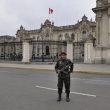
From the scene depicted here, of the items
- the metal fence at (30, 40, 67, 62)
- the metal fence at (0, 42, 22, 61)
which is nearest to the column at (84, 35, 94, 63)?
the metal fence at (30, 40, 67, 62)

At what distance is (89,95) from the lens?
19.8ft

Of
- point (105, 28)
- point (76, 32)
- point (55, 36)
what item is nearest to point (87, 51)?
point (105, 28)

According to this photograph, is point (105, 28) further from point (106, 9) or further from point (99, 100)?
point (99, 100)

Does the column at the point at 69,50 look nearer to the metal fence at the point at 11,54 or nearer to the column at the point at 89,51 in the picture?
the column at the point at 89,51

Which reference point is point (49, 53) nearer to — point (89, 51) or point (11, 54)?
point (11, 54)

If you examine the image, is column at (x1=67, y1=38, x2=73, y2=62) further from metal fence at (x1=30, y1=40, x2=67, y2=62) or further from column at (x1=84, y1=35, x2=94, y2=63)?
column at (x1=84, y1=35, x2=94, y2=63)

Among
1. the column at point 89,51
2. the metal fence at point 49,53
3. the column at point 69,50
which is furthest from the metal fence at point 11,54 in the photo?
the column at point 89,51

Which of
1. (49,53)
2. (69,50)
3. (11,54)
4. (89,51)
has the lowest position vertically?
(11,54)

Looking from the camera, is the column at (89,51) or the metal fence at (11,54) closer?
the column at (89,51)

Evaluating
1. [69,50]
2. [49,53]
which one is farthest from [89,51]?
[49,53]

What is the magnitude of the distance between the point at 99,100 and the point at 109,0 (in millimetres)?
19719

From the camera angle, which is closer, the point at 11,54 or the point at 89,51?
the point at 89,51

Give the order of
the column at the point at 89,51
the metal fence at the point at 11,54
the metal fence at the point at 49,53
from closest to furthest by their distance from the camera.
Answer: the column at the point at 89,51 → the metal fence at the point at 49,53 → the metal fence at the point at 11,54

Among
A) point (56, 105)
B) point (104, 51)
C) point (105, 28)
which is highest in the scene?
point (105, 28)
